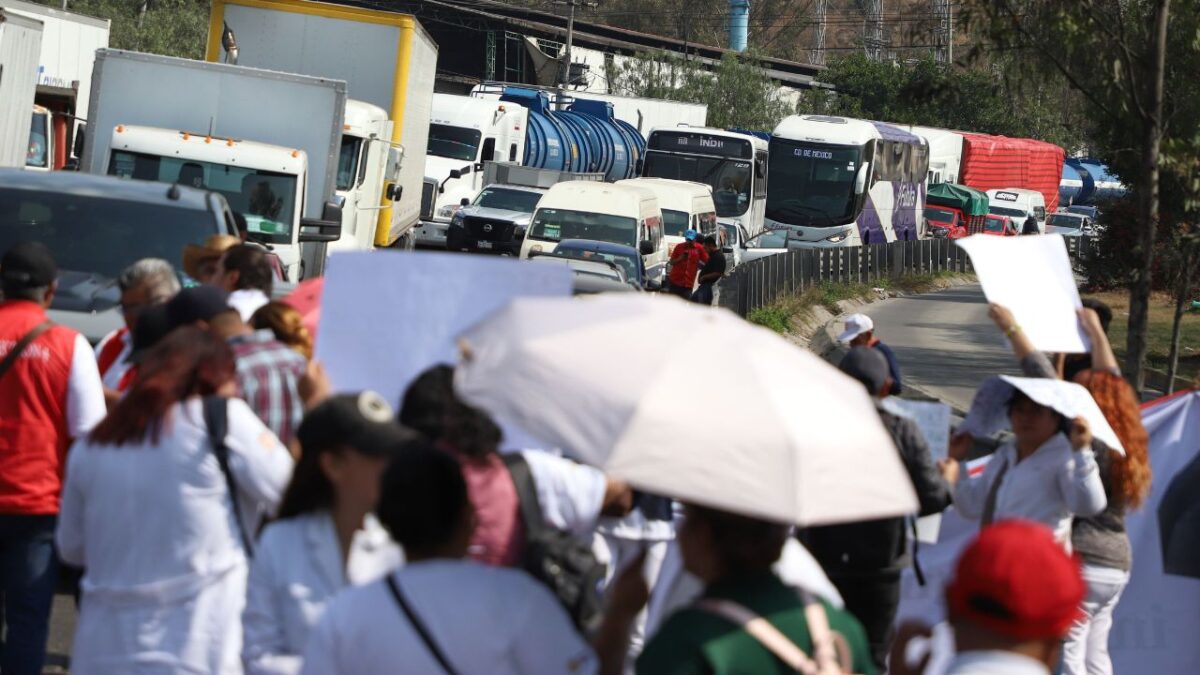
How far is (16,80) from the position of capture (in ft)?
63.3

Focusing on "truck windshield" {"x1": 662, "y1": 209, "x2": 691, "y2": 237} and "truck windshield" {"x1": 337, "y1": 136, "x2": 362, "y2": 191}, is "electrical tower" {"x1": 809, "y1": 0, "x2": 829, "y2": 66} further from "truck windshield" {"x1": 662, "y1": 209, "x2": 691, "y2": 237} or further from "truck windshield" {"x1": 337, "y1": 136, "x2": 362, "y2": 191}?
"truck windshield" {"x1": 337, "y1": 136, "x2": 362, "y2": 191}

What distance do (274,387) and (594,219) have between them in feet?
67.4

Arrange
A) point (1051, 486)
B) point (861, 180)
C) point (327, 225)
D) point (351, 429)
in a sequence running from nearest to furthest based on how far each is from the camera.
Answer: point (351, 429)
point (1051, 486)
point (327, 225)
point (861, 180)

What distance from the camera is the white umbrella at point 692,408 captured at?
3154 mm

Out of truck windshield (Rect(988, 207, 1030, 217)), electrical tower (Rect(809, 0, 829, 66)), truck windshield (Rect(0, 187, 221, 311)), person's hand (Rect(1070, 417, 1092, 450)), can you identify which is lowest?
person's hand (Rect(1070, 417, 1092, 450))

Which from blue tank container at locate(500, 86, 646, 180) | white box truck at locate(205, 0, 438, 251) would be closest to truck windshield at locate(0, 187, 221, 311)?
white box truck at locate(205, 0, 438, 251)

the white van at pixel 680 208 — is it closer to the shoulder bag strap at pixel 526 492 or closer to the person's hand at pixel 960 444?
the person's hand at pixel 960 444

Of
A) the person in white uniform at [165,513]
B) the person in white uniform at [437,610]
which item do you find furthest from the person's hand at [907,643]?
the person in white uniform at [165,513]

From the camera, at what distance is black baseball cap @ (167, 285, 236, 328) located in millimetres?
5359

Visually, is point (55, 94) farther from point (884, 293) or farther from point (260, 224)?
point (884, 293)

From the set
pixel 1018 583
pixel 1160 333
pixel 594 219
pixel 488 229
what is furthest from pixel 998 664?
pixel 1160 333

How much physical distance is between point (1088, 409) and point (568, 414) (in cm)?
299

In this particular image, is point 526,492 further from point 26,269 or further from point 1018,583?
point 26,269

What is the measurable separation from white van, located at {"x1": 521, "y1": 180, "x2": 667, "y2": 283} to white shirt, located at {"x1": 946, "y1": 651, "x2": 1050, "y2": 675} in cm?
2159
